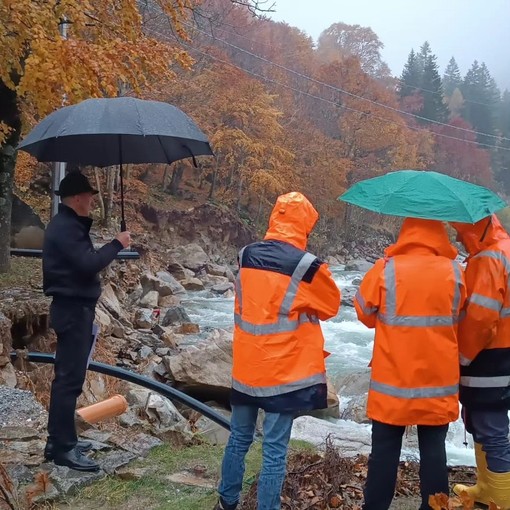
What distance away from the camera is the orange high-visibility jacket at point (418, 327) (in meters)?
2.94

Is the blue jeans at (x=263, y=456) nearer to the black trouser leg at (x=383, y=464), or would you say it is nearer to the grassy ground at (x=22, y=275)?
the black trouser leg at (x=383, y=464)

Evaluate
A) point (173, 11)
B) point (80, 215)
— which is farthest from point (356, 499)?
point (173, 11)

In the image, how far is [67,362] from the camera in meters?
3.65

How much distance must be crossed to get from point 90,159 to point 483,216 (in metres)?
2.76

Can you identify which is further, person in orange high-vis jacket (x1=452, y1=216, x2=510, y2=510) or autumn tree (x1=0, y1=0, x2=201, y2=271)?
autumn tree (x1=0, y1=0, x2=201, y2=271)

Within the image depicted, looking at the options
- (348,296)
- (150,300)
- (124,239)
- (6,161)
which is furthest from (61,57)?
(348,296)

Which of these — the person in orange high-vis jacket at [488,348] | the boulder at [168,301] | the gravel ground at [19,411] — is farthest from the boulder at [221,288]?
the person in orange high-vis jacket at [488,348]

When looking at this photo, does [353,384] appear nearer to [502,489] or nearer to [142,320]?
[142,320]

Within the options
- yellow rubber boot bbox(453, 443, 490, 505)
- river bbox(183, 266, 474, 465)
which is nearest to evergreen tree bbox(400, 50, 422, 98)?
river bbox(183, 266, 474, 465)

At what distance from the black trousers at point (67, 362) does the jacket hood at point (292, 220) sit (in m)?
1.31

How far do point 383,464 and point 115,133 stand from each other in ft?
7.82

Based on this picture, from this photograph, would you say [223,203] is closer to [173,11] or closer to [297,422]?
[173,11]

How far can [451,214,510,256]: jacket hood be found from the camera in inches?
125

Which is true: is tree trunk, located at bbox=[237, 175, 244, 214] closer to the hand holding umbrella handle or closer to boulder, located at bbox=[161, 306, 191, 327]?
boulder, located at bbox=[161, 306, 191, 327]
